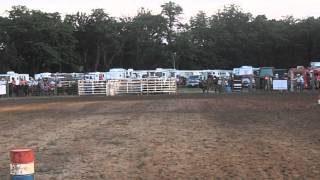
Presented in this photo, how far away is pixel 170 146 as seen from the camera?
48.9 ft

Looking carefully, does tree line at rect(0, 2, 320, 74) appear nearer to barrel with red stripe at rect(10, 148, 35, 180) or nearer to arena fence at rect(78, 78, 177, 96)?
arena fence at rect(78, 78, 177, 96)

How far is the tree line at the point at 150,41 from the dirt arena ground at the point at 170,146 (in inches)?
3379

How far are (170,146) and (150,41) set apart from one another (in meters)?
105

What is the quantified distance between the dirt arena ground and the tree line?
85838mm

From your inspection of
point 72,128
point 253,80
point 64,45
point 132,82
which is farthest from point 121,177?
point 64,45

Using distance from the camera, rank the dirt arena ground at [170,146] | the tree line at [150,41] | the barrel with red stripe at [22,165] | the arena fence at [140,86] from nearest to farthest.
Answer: the barrel with red stripe at [22,165]
the dirt arena ground at [170,146]
the arena fence at [140,86]
the tree line at [150,41]

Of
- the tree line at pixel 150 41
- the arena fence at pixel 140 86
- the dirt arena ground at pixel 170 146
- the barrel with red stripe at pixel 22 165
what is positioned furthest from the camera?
the tree line at pixel 150 41

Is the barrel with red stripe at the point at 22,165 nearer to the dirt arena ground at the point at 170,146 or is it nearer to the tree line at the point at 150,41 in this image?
the dirt arena ground at the point at 170,146

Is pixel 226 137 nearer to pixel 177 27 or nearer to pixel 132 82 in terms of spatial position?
pixel 132 82

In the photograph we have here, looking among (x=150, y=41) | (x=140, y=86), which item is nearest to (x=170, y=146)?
(x=140, y=86)

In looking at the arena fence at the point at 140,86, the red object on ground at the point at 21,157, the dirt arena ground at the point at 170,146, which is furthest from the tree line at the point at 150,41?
the red object on ground at the point at 21,157

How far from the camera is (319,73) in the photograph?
192 feet

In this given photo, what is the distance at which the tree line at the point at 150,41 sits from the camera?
109125 mm

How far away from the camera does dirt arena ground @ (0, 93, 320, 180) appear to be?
36.8 feet
